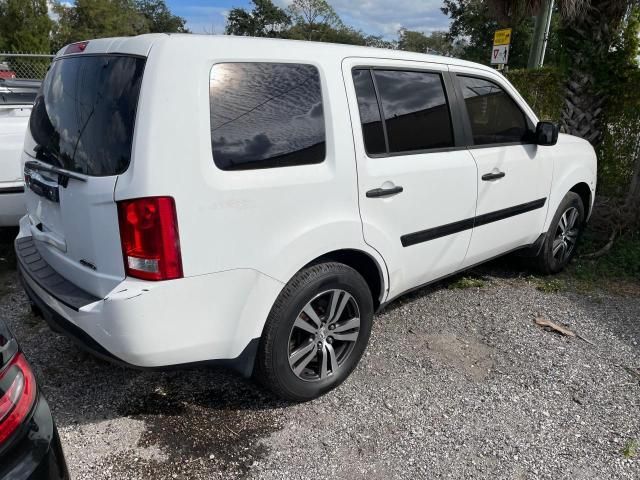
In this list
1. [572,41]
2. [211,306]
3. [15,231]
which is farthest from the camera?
[572,41]

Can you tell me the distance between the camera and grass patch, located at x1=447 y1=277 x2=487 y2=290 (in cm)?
440

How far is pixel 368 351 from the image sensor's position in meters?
3.38

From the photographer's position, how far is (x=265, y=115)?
2367 mm

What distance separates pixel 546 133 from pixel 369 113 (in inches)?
69.9

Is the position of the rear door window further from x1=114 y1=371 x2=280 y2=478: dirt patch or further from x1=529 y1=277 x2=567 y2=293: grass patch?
x1=529 y1=277 x2=567 y2=293: grass patch

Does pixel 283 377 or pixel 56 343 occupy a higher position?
pixel 283 377

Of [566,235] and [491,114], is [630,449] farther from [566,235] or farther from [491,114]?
[566,235]

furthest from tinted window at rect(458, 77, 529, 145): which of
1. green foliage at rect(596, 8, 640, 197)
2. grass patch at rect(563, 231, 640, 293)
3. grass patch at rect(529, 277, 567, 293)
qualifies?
green foliage at rect(596, 8, 640, 197)

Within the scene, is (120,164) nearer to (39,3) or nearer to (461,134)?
(461,134)

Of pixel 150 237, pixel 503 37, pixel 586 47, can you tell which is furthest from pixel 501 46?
pixel 150 237

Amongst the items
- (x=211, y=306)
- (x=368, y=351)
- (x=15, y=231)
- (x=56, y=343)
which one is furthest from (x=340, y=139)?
(x=15, y=231)

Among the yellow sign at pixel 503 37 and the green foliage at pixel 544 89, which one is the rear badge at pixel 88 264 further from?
the yellow sign at pixel 503 37

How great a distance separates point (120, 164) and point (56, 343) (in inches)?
73.6

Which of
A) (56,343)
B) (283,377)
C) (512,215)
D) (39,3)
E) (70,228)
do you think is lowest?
(56,343)
